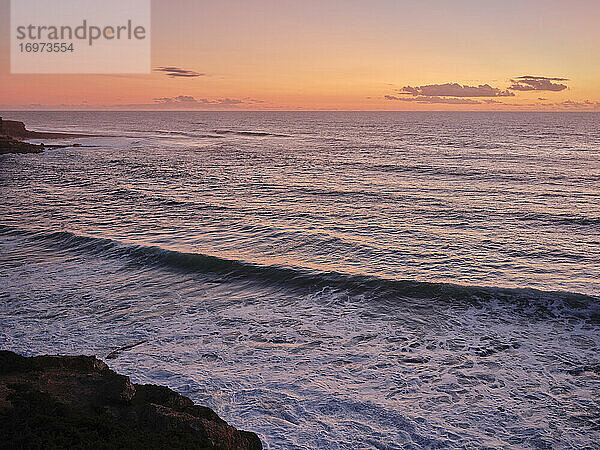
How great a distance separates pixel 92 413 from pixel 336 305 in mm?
7607

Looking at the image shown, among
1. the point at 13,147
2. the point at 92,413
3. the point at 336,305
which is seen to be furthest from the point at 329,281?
the point at 13,147

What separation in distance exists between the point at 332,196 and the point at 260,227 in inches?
351

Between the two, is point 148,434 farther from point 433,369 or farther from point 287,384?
point 433,369

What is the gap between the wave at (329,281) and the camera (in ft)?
44.6

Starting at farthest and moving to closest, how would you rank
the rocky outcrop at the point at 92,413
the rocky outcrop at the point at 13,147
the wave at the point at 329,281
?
the rocky outcrop at the point at 13,147 → the wave at the point at 329,281 → the rocky outcrop at the point at 92,413

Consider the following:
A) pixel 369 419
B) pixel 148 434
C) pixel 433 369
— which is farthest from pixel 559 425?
pixel 148 434

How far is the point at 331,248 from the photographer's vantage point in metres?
18.9

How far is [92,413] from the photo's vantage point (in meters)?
7.17

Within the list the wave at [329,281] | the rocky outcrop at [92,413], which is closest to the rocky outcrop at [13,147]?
the wave at [329,281]

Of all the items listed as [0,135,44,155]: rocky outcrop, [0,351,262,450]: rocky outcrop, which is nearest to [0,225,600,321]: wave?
[0,351,262,450]: rocky outcrop

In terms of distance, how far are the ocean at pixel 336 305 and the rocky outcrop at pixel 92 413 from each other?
0.96 meters

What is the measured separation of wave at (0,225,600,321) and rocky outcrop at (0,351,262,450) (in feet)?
24.3

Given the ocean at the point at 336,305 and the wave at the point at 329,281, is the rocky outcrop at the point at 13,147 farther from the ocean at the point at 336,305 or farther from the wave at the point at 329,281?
the wave at the point at 329,281

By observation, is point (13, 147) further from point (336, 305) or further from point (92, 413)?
point (92, 413)
